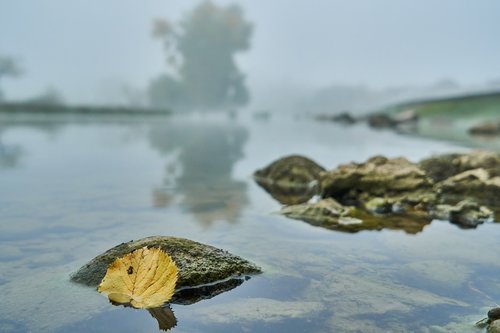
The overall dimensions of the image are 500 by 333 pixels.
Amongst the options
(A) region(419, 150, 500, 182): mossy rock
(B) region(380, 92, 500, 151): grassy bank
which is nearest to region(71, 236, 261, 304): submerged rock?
(A) region(419, 150, 500, 182): mossy rock

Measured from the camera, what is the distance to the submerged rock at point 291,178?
12.1 meters

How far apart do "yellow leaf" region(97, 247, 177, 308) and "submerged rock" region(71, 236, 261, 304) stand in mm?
283

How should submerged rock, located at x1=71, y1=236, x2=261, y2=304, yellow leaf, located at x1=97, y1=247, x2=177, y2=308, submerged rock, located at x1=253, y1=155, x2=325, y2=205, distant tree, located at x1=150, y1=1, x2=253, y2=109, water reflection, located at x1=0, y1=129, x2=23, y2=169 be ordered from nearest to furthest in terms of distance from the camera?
yellow leaf, located at x1=97, y1=247, x2=177, y2=308 < submerged rock, located at x1=71, y1=236, x2=261, y2=304 < submerged rock, located at x1=253, y1=155, x2=325, y2=205 < water reflection, located at x1=0, y1=129, x2=23, y2=169 < distant tree, located at x1=150, y1=1, x2=253, y2=109

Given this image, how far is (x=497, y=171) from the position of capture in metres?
12.3

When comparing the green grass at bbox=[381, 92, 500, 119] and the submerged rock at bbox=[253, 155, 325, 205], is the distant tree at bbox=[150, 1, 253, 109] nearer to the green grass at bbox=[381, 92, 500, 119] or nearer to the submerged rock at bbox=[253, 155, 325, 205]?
the green grass at bbox=[381, 92, 500, 119]

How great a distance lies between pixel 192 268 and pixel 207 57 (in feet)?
420

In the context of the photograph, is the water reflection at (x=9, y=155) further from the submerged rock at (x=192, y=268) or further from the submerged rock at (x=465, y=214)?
the submerged rock at (x=465, y=214)

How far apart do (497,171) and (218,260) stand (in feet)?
28.9

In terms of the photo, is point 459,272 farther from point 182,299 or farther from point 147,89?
point 147,89

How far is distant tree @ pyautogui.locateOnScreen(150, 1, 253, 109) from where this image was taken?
127m

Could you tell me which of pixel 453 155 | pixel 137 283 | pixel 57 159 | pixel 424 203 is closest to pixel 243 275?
pixel 137 283

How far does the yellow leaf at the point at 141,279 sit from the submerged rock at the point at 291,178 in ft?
21.8

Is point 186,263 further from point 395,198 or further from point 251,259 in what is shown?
point 395,198

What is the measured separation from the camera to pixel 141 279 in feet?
16.3
